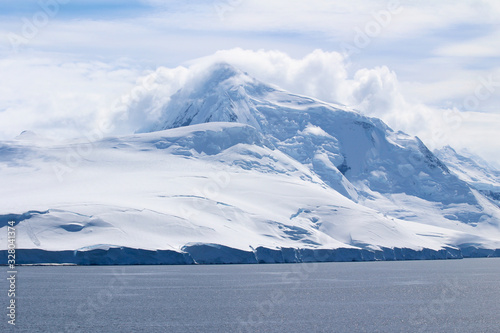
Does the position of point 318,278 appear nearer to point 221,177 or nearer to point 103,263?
point 103,263

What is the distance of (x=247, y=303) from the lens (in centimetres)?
7069

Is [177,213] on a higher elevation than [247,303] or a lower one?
lower

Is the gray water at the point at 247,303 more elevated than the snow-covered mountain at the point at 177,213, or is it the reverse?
the gray water at the point at 247,303

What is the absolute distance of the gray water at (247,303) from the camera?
55969 millimetres

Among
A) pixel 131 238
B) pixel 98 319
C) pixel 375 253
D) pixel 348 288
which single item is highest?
pixel 98 319

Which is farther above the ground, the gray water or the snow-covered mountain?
the gray water

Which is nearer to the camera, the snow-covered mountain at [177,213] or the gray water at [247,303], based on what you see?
the gray water at [247,303]

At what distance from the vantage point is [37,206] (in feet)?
447

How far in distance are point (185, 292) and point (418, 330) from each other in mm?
31981

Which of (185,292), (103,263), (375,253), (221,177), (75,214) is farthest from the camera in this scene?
(221,177)

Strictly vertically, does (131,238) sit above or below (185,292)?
below

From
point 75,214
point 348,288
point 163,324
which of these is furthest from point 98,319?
point 75,214

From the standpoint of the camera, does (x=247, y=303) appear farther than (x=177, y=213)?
No

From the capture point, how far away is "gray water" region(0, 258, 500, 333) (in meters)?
56.0
